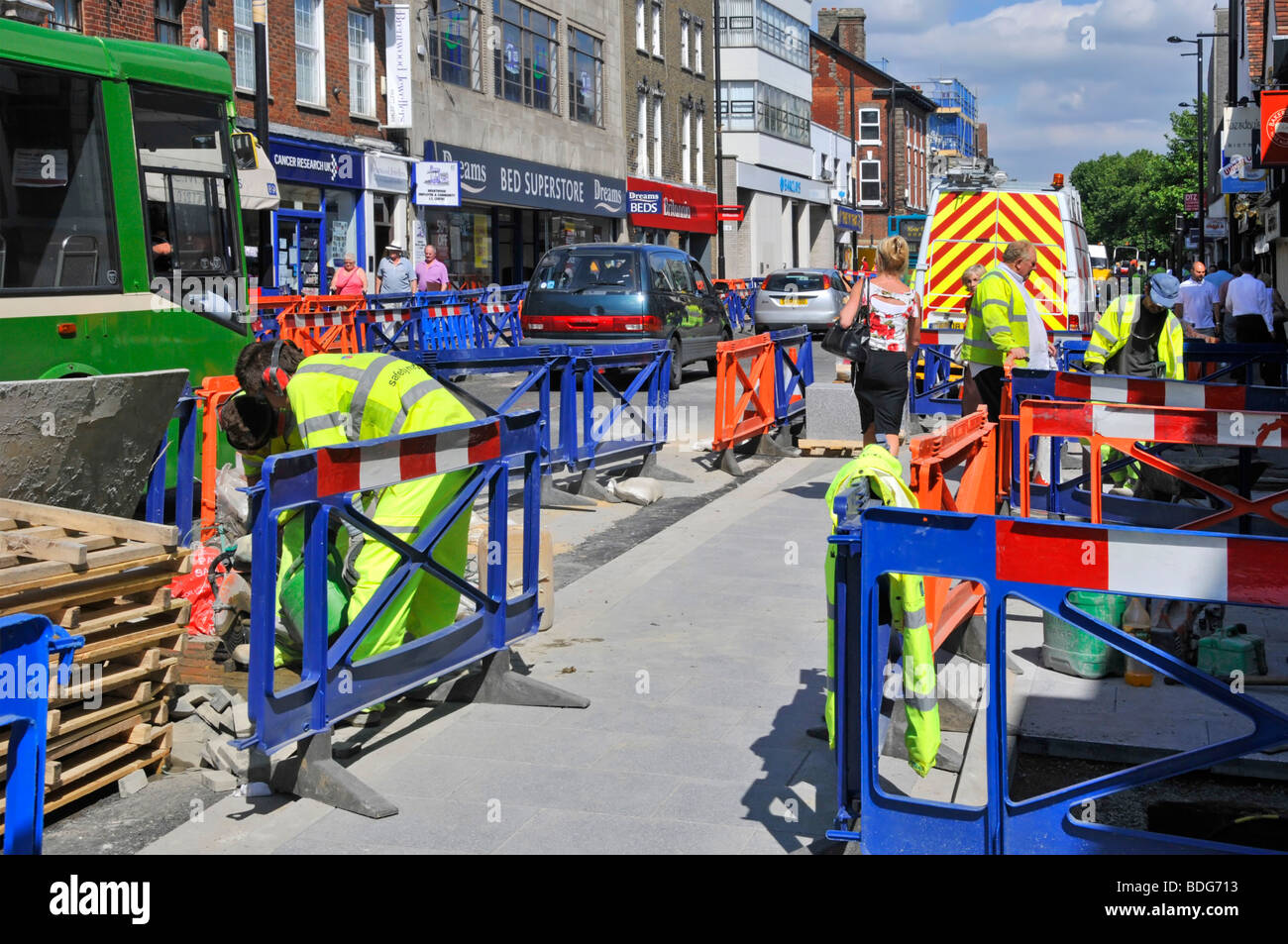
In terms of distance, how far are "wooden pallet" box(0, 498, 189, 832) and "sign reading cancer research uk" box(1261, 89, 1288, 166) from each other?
1458 centimetres

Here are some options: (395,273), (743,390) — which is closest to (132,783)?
(743,390)

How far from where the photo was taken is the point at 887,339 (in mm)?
9766

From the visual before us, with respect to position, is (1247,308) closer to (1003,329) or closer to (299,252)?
(1003,329)

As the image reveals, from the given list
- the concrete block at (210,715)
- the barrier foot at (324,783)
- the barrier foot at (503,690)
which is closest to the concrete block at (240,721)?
the concrete block at (210,715)

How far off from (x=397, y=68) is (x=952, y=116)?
97.3m

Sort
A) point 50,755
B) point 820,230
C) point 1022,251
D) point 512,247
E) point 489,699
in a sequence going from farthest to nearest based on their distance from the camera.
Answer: point 820,230, point 512,247, point 1022,251, point 489,699, point 50,755

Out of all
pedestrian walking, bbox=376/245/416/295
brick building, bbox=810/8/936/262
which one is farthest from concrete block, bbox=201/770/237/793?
brick building, bbox=810/8/936/262

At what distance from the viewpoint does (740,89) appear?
56.0m

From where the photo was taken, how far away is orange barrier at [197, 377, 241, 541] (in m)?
9.19

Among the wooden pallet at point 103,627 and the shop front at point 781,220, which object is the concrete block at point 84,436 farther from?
the shop front at point 781,220

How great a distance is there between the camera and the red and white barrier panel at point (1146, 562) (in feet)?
11.2

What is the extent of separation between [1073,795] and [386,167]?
84.1 ft
